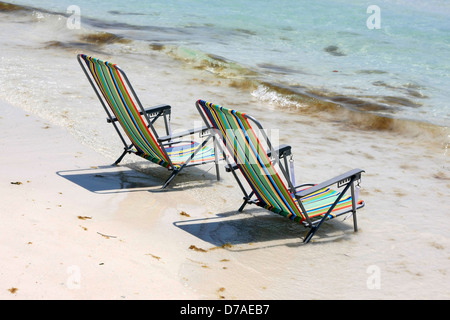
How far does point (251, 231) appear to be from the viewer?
527cm

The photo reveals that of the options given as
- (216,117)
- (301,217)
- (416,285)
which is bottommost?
(416,285)

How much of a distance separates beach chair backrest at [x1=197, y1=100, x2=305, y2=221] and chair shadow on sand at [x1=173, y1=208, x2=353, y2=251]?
10.7 inches

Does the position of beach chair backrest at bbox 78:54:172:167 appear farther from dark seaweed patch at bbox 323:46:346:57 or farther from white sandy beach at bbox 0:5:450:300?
dark seaweed patch at bbox 323:46:346:57

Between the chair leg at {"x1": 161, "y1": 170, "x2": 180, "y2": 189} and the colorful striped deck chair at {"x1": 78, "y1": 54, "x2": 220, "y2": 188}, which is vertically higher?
the colorful striped deck chair at {"x1": 78, "y1": 54, "x2": 220, "y2": 188}

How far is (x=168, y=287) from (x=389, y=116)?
6860 millimetres

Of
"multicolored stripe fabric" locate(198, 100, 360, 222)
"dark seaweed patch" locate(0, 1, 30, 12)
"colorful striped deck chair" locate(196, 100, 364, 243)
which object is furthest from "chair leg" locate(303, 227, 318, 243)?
"dark seaweed patch" locate(0, 1, 30, 12)

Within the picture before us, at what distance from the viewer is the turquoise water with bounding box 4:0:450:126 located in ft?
39.0

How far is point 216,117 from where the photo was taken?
493cm

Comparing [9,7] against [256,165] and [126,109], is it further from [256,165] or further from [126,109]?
[256,165]

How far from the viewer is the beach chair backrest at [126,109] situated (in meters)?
5.71

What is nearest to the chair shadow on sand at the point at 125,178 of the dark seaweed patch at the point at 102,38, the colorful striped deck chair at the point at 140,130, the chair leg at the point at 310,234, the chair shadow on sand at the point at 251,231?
the colorful striped deck chair at the point at 140,130

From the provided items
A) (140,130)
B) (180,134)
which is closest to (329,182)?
(180,134)

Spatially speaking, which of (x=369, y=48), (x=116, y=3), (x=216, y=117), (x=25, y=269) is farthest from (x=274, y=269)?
(x=116, y=3)

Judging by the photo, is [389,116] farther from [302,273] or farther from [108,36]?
[108,36]
